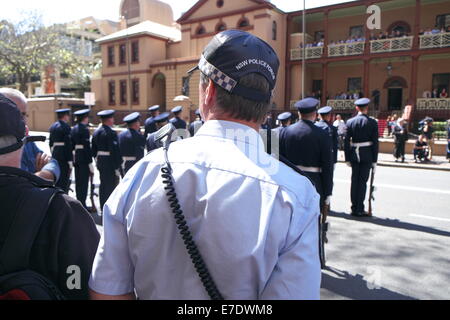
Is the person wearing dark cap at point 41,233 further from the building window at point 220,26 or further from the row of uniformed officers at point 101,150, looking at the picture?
the building window at point 220,26

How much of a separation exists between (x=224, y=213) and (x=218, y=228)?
6cm

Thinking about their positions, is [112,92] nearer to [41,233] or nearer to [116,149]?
[116,149]

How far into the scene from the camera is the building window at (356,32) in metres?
28.3

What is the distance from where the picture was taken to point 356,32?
28641mm

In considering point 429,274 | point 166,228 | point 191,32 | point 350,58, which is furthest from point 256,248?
point 191,32

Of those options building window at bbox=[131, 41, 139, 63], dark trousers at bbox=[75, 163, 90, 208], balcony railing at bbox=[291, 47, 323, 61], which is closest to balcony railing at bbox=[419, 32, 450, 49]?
balcony railing at bbox=[291, 47, 323, 61]

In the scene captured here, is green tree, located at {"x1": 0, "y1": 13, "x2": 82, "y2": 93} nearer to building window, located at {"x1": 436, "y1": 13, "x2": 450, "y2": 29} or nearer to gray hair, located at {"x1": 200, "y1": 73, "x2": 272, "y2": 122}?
building window, located at {"x1": 436, "y1": 13, "x2": 450, "y2": 29}

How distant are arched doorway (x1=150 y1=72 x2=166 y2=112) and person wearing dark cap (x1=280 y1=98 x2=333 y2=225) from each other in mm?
31521

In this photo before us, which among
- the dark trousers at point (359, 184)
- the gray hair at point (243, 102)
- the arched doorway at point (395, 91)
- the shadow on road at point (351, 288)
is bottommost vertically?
the shadow on road at point (351, 288)

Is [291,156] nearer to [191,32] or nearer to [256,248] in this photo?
[256,248]

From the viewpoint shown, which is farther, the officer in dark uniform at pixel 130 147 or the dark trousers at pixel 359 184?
the officer in dark uniform at pixel 130 147

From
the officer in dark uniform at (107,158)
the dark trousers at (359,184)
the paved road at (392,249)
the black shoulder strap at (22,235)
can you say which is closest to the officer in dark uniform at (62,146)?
the officer in dark uniform at (107,158)

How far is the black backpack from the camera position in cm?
130

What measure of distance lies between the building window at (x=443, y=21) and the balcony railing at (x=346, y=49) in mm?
5304
